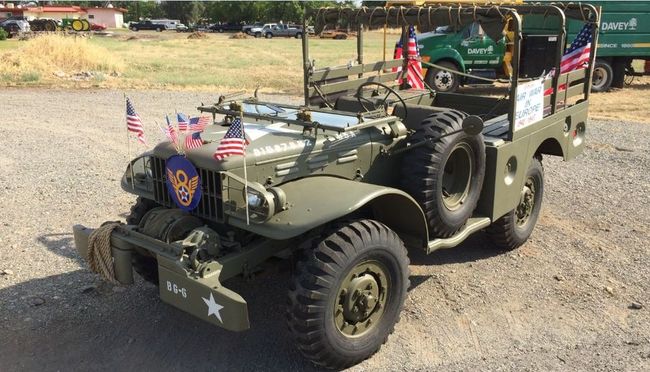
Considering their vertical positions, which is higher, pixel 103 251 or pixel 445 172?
pixel 445 172

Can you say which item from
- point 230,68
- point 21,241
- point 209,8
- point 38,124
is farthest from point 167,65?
point 209,8

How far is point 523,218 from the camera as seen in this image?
590cm

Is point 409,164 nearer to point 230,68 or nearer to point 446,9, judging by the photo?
point 446,9

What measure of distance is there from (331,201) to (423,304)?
1516 millimetres

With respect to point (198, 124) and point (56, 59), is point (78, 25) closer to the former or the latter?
point (56, 59)

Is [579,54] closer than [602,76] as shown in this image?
Yes

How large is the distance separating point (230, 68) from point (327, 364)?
69.6 ft

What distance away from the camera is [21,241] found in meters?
5.82

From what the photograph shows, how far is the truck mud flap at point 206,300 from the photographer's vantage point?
3.30 meters

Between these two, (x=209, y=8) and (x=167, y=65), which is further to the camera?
(x=209, y=8)

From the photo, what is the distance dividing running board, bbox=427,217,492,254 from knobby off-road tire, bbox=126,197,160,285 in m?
2.04

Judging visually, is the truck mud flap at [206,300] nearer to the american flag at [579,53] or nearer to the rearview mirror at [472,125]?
the rearview mirror at [472,125]

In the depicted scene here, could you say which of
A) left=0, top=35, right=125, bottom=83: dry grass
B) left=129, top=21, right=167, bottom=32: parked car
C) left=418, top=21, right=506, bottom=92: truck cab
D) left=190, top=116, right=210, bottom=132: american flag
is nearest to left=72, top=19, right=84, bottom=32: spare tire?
left=129, top=21, right=167, bottom=32: parked car

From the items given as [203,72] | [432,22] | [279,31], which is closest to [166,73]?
[203,72]
